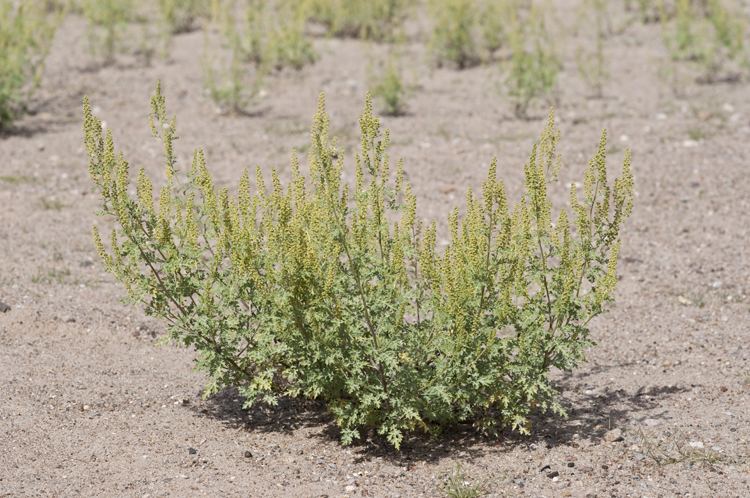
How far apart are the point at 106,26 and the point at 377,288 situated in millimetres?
7424

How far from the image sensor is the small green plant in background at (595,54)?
974 centimetres

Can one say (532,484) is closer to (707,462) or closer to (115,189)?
(707,462)

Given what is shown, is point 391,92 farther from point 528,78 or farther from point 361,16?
point 361,16

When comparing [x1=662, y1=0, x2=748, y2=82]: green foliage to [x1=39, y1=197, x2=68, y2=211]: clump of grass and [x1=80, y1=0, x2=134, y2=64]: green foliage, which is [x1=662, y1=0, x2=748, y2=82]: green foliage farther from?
[x1=39, y1=197, x2=68, y2=211]: clump of grass

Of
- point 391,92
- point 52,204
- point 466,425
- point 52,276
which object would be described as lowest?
point 466,425

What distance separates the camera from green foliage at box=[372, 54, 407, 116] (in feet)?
30.3

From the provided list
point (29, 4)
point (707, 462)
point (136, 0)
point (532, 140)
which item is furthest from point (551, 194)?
point (136, 0)

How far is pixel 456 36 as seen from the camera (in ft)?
34.8

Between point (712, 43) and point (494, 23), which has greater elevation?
point (494, 23)

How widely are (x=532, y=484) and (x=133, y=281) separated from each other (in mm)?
1820

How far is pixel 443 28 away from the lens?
1056 cm

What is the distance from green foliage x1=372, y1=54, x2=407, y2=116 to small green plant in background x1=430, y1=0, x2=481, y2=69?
107 cm

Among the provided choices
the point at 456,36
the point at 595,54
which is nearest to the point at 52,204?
the point at 456,36

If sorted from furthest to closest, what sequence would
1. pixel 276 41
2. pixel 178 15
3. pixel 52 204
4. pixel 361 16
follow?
pixel 178 15
pixel 361 16
pixel 276 41
pixel 52 204
